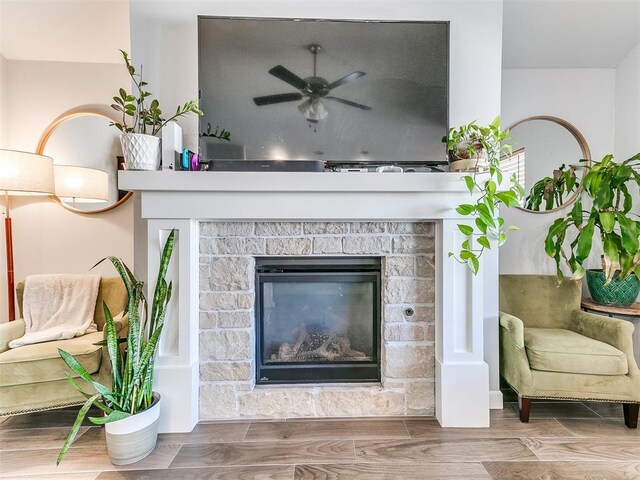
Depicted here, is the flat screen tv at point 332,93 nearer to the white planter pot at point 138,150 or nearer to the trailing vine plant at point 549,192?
the white planter pot at point 138,150

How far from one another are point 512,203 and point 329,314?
1164mm

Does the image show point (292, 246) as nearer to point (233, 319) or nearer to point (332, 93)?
point (233, 319)

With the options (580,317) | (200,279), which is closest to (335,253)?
(200,279)

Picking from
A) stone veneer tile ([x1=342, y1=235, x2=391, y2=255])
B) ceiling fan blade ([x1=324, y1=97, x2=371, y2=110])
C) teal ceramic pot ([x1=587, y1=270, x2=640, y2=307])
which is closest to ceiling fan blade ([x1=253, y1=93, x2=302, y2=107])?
ceiling fan blade ([x1=324, y1=97, x2=371, y2=110])

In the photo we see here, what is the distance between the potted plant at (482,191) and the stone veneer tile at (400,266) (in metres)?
0.23

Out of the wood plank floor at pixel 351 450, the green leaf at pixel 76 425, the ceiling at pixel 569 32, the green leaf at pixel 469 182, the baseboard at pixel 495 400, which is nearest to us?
the green leaf at pixel 76 425

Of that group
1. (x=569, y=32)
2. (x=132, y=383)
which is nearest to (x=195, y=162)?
(x=132, y=383)

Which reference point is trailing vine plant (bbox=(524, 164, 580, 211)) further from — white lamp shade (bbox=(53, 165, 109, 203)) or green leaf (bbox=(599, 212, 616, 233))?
white lamp shade (bbox=(53, 165, 109, 203))

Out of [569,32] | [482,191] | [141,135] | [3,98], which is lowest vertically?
Result: [482,191]

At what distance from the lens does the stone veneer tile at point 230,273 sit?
1.79 metres

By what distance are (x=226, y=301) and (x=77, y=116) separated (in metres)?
2.03

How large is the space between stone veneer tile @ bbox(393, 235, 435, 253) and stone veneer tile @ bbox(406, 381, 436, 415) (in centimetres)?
76

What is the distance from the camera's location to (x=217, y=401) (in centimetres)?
178

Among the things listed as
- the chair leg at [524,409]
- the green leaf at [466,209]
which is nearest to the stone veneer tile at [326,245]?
the green leaf at [466,209]
